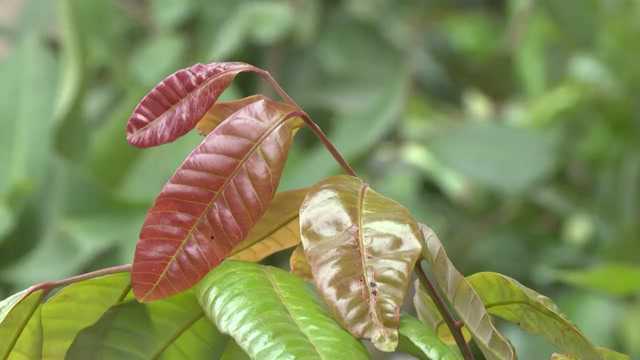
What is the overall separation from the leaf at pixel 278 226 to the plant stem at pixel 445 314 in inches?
1.8

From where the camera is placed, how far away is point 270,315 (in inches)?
13.6

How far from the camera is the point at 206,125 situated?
395mm

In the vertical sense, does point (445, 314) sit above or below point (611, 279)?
above

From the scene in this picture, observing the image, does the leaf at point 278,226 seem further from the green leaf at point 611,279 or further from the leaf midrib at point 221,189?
the green leaf at point 611,279

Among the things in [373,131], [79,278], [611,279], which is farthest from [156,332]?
[373,131]

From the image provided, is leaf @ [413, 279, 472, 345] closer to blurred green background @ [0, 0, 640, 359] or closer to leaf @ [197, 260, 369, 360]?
leaf @ [197, 260, 369, 360]

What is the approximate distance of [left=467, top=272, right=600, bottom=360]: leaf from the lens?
1.24 feet

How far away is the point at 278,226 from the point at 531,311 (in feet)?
0.28

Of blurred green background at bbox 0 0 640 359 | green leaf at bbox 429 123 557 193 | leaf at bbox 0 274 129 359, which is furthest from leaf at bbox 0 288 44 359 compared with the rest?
green leaf at bbox 429 123 557 193

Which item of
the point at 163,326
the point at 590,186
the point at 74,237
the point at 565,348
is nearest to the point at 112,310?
the point at 163,326

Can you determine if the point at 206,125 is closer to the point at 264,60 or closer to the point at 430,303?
the point at 430,303

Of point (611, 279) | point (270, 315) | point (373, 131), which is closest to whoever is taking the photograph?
point (270, 315)

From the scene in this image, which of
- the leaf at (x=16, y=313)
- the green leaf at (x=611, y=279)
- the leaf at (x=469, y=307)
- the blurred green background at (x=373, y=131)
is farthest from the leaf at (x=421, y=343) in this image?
the blurred green background at (x=373, y=131)

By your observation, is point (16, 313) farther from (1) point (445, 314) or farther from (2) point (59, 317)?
(1) point (445, 314)
